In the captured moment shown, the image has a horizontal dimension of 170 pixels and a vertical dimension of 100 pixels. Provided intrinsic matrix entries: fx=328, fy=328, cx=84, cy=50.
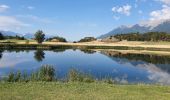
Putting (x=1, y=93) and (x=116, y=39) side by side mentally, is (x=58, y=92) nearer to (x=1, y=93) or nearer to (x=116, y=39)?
(x=1, y=93)

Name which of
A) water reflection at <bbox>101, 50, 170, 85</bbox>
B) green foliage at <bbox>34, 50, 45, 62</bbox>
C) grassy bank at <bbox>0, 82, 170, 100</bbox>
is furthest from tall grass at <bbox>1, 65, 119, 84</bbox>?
green foliage at <bbox>34, 50, 45, 62</bbox>

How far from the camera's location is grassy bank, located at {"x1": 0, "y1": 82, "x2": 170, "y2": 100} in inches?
742

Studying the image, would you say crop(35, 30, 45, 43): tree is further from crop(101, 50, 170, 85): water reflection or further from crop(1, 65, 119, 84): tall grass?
crop(1, 65, 119, 84): tall grass

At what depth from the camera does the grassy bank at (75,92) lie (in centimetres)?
1884

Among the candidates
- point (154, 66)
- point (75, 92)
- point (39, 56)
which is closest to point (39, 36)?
point (39, 56)

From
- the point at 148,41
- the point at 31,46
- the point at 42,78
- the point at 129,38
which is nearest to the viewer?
the point at 42,78

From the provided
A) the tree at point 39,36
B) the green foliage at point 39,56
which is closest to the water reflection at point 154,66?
the green foliage at point 39,56

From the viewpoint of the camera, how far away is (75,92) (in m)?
20.4

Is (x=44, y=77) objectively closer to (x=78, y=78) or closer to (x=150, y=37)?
(x=78, y=78)

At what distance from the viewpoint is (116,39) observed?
188125 millimetres

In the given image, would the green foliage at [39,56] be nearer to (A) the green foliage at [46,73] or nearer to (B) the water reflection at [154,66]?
(B) the water reflection at [154,66]

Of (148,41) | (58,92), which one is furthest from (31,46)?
(58,92)

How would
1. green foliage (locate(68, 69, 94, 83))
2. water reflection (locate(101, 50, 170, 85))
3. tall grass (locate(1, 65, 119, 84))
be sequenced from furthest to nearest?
water reflection (locate(101, 50, 170, 85))
green foliage (locate(68, 69, 94, 83))
tall grass (locate(1, 65, 119, 84))

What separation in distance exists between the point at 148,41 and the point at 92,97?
15158 centimetres
